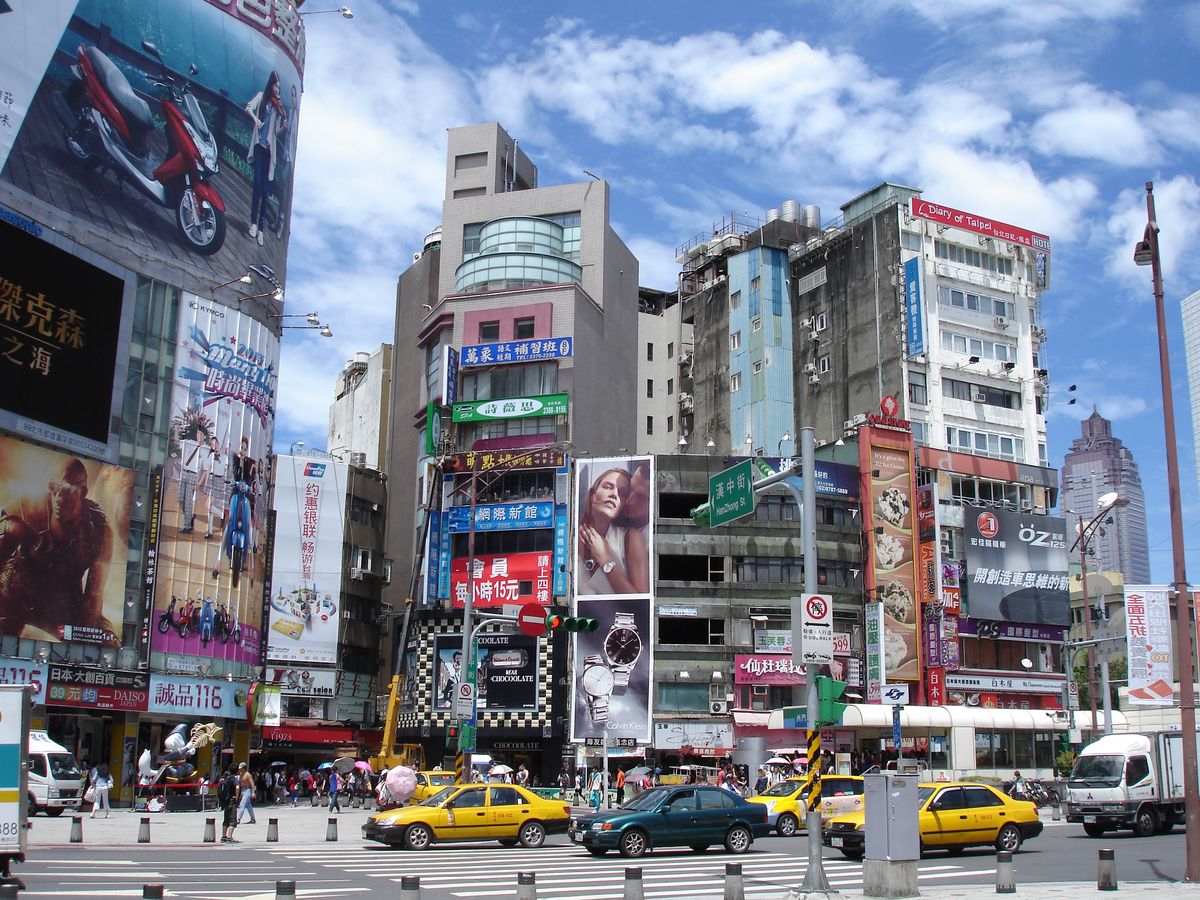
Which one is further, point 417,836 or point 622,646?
point 622,646

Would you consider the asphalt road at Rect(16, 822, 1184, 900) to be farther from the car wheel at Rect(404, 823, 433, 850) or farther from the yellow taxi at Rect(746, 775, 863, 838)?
the yellow taxi at Rect(746, 775, 863, 838)

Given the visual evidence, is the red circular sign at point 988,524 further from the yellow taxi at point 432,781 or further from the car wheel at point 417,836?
the car wheel at point 417,836

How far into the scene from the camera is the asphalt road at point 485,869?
1955 cm

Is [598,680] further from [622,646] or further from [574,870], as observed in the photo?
[574,870]

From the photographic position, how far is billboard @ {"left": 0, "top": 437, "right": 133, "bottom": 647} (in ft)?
158

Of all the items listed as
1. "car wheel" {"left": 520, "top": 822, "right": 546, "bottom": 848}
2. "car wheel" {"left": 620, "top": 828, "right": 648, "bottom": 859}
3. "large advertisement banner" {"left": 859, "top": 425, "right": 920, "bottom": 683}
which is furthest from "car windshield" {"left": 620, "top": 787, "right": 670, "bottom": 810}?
"large advertisement banner" {"left": 859, "top": 425, "right": 920, "bottom": 683}

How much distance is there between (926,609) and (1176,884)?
138 ft

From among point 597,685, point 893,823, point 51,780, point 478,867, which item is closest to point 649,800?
point 478,867

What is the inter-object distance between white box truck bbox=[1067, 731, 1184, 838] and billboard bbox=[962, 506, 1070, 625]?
3018 centimetres

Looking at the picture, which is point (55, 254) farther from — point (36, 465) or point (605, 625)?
point (605, 625)

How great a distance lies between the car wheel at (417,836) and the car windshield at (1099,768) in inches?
668

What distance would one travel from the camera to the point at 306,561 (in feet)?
212

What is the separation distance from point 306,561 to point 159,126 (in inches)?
895

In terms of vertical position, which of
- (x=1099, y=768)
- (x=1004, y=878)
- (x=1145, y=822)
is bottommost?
(x=1145, y=822)
